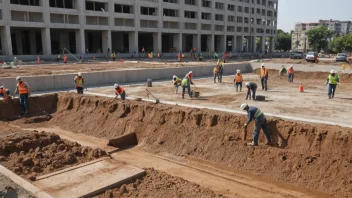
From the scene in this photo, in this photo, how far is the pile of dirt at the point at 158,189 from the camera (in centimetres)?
726

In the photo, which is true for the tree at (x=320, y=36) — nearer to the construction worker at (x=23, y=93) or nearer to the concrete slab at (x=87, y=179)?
the construction worker at (x=23, y=93)

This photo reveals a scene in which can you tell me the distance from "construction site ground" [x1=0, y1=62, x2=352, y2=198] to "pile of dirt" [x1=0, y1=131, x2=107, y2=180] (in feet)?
0.09

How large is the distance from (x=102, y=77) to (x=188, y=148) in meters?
12.5

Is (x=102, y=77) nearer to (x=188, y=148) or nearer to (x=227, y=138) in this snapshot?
(x=188, y=148)

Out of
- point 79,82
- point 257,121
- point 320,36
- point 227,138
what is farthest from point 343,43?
point 257,121

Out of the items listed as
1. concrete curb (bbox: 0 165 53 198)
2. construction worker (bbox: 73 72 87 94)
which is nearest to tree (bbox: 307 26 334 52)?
construction worker (bbox: 73 72 87 94)

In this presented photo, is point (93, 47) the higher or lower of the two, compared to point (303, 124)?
higher

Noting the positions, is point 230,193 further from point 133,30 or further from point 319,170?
point 133,30

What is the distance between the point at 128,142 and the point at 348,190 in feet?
24.3

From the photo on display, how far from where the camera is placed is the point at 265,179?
29.4 ft

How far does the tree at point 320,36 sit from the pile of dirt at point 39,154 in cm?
8316

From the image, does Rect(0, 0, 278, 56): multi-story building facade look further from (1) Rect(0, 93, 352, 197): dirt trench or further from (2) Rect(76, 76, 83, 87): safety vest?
(1) Rect(0, 93, 352, 197): dirt trench

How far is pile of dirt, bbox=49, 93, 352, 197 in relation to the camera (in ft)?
28.3

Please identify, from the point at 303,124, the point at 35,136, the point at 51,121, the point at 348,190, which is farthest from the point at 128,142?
the point at 348,190
